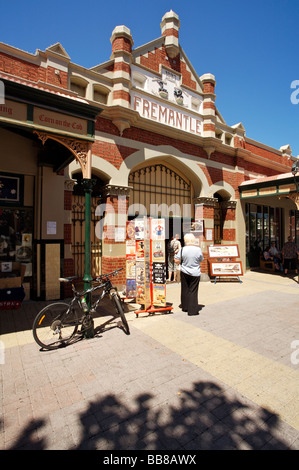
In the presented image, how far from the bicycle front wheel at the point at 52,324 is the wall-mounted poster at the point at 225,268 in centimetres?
654

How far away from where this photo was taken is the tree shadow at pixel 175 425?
2.16 m

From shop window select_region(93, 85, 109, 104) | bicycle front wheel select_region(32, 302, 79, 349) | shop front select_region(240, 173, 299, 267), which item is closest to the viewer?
bicycle front wheel select_region(32, 302, 79, 349)

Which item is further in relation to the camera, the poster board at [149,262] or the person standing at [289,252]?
the person standing at [289,252]

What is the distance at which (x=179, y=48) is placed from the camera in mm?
9406

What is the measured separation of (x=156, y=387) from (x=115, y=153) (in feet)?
21.6

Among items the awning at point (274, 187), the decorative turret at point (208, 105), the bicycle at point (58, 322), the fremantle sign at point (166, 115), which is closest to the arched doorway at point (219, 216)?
the awning at point (274, 187)

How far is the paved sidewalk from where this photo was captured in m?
2.25

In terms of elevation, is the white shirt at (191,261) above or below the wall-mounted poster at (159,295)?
above

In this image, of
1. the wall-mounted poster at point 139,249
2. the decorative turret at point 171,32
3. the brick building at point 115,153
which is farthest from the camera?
the decorative turret at point 171,32

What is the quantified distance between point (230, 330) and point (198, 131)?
8.02 m

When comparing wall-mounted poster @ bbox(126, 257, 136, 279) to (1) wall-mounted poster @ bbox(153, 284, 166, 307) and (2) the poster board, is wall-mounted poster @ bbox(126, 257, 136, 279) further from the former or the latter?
(1) wall-mounted poster @ bbox(153, 284, 166, 307)

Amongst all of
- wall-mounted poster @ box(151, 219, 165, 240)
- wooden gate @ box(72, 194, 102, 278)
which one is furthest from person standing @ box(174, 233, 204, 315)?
wooden gate @ box(72, 194, 102, 278)

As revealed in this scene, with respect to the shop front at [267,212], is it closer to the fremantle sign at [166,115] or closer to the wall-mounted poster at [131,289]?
the fremantle sign at [166,115]

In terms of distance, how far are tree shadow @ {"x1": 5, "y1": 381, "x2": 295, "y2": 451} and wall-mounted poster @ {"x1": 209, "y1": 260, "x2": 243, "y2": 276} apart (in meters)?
6.88
